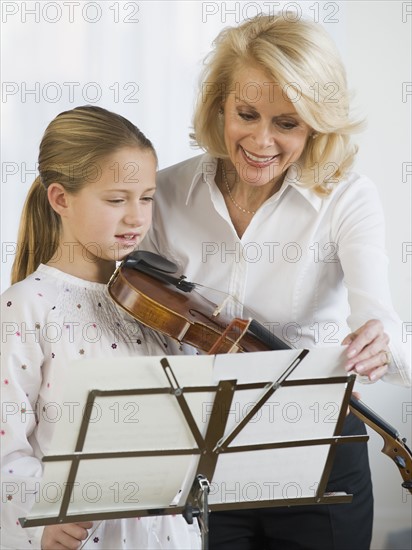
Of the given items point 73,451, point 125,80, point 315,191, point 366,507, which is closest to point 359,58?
point 125,80

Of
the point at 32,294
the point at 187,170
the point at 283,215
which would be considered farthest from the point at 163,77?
the point at 32,294

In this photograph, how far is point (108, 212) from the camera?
1.60 m

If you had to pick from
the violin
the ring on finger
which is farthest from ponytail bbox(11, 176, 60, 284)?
the ring on finger

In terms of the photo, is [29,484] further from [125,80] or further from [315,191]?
[125,80]

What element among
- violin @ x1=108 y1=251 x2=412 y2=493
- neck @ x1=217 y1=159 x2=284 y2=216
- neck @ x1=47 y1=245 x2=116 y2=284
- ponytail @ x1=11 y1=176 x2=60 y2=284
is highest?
neck @ x1=217 y1=159 x2=284 y2=216

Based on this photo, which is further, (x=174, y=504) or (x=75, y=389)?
(x=174, y=504)

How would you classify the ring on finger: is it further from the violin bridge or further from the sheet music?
the violin bridge

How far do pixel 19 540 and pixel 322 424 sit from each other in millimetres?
548

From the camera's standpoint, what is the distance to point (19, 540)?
58.9 inches

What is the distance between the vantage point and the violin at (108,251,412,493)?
157 cm

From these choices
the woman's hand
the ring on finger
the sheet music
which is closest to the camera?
the sheet music

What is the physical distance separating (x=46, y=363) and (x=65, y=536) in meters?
0.29

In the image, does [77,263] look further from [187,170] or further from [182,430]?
[182,430]

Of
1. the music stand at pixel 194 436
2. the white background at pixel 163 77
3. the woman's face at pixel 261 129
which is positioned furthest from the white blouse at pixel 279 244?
the white background at pixel 163 77
